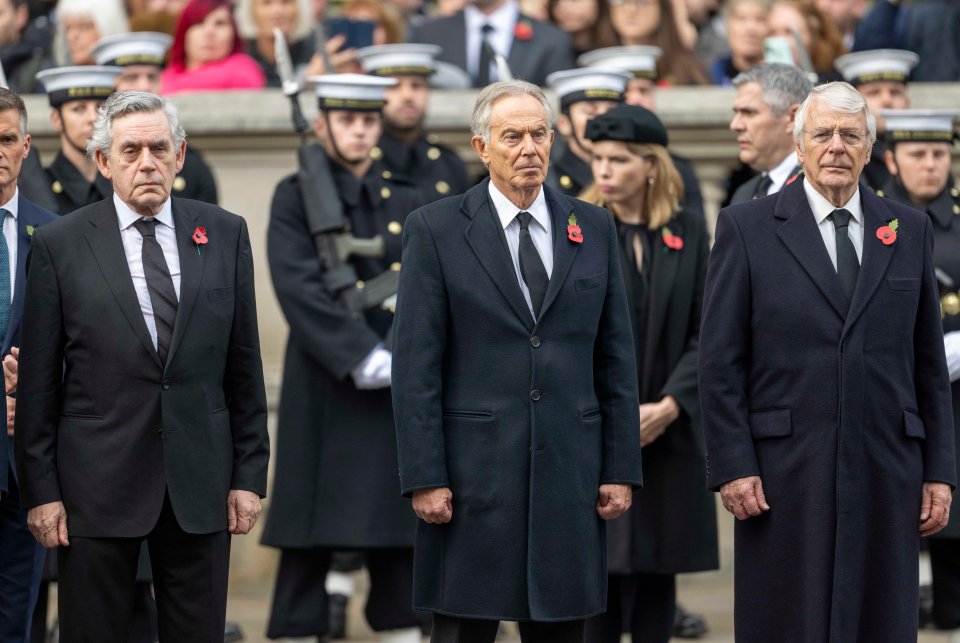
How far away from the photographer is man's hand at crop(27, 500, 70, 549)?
557cm

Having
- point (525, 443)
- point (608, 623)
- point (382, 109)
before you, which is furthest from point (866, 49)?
point (525, 443)

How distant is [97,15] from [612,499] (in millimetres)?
5178

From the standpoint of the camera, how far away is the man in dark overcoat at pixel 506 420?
568 centimetres

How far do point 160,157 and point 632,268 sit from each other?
6.89ft

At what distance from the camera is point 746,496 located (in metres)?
5.83

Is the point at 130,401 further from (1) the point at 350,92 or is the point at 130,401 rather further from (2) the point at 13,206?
(1) the point at 350,92

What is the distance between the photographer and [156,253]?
5738 mm

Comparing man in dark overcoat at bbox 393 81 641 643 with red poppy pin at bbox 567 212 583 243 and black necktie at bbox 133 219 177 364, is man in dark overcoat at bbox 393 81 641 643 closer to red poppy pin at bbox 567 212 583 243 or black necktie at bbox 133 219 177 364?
red poppy pin at bbox 567 212 583 243

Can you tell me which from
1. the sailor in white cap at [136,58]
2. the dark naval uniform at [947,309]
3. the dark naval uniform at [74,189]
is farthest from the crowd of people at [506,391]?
the sailor in white cap at [136,58]

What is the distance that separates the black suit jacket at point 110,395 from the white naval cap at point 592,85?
111 inches

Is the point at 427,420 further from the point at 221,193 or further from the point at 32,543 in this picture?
the point at 221,193

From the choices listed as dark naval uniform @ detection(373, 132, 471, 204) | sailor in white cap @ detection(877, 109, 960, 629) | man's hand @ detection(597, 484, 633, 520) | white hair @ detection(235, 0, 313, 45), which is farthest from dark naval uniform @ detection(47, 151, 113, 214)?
sailor in white cap @ detection(877, 109, 960, 629)

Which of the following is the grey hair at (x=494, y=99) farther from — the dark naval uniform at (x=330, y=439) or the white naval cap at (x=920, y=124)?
the white naval cap at (x=920, y=124)

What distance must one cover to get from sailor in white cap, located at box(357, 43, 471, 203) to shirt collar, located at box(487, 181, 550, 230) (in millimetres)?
2583
